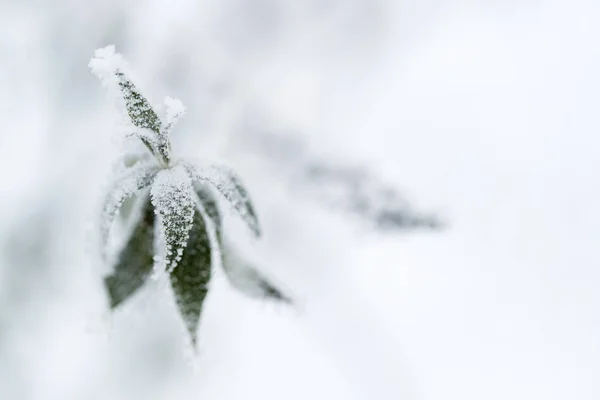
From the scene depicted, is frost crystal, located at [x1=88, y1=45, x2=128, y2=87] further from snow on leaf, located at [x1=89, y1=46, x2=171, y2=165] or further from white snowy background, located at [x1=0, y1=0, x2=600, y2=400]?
white snowy background, located at [x1=0, y1=0, x2=600, y2=400]

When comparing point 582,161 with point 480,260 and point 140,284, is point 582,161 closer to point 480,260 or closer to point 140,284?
point 480,260

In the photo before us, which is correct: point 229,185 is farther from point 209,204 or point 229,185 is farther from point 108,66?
point 108,66

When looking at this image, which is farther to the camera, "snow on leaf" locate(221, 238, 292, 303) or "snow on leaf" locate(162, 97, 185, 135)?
"snow on leaf" locate(221, 238, 292, 303)

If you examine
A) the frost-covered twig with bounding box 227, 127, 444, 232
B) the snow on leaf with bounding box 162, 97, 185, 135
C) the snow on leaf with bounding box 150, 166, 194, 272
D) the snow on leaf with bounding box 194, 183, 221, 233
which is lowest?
the snow on leaf with bounding box 150, 166, 194, 272

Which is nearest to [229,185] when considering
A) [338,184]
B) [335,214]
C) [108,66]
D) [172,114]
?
[172,114]

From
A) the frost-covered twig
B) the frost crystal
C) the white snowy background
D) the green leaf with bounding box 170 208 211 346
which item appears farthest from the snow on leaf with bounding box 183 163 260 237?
the white snowy background

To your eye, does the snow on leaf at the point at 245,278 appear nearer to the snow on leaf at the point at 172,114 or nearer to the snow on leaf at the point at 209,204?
the snow on leaf at the point at 209,204

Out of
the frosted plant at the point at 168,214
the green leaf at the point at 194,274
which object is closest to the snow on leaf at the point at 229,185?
the frosted plant at the point at 168,214
